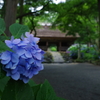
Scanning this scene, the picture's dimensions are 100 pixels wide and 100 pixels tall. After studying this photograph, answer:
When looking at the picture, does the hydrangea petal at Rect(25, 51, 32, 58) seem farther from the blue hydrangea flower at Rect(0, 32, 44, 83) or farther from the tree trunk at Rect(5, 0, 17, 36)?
the tree trunk at Rect(5, 0, 17, 36)

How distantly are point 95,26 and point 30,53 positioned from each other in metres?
11.6

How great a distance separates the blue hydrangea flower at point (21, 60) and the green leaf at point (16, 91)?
0.05m

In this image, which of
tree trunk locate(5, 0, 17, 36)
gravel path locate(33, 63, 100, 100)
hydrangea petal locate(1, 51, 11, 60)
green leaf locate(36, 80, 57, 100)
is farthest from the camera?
tree trunk locate(5, 0, 17, 36)

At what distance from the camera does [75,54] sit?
49.2 feet

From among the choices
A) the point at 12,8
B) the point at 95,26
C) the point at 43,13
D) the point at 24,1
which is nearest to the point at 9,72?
the point at 12,8

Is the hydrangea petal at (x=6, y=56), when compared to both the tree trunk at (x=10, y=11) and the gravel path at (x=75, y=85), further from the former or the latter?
the tree trunk at (x=10, y=11)

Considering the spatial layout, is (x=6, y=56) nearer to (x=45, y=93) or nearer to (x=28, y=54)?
(x=28, y=54)

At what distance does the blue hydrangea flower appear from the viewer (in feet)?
1.80

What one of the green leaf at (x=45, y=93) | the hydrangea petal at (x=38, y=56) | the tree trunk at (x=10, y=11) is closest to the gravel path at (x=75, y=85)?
the tree trunk at (x=10, y=11)

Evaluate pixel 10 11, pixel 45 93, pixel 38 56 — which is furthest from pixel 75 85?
pixel 38 56

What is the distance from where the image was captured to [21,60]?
563 millimetres

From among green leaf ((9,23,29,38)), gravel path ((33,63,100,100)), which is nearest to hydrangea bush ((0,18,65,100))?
green leaf ((9,23,29,38))

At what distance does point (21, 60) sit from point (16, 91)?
0.13 metres

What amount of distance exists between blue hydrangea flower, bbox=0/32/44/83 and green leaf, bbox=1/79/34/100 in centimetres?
A: 5
